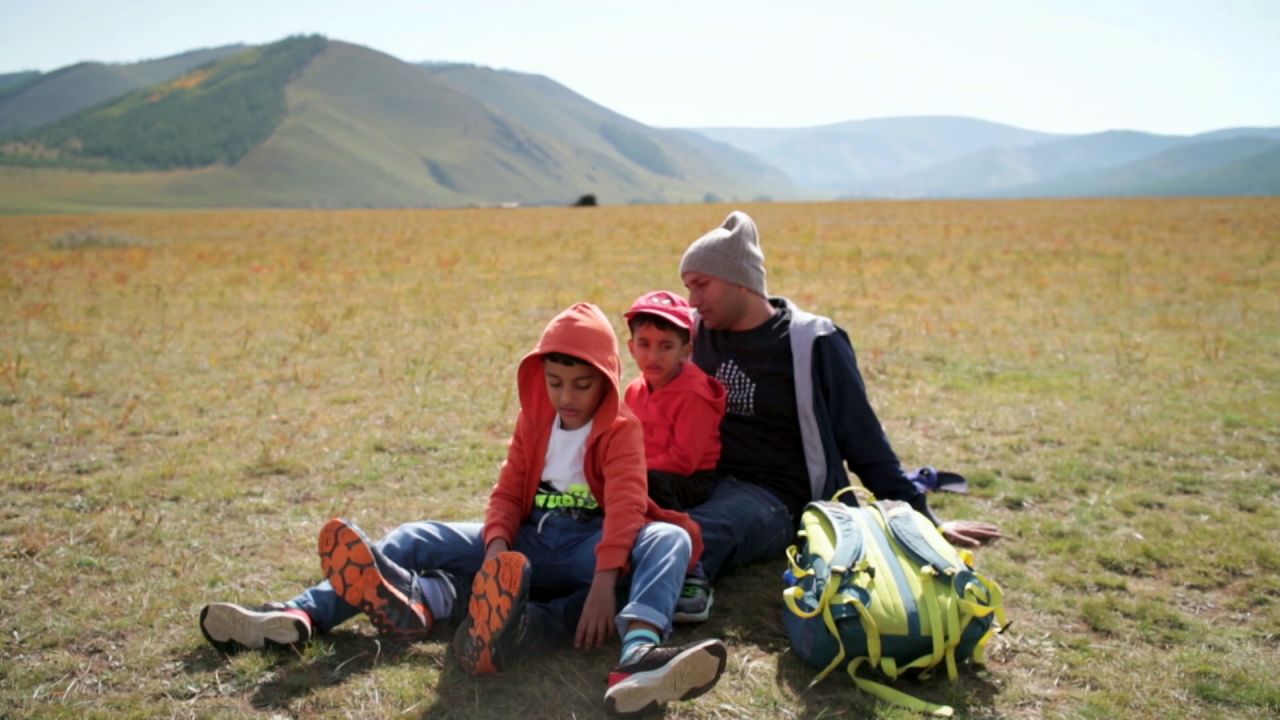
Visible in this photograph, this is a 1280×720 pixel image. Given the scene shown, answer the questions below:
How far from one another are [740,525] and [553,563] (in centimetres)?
93

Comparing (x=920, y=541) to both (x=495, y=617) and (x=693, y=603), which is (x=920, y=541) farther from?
(x=495, y=617)

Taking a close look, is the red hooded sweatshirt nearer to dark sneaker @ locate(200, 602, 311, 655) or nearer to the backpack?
the backpack

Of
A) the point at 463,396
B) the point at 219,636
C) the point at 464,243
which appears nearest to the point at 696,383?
the point at 219,636

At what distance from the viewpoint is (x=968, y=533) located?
190 inches

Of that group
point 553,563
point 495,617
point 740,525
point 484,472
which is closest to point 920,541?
point 740,525

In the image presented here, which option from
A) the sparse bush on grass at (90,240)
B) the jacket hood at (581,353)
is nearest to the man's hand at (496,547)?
the jacket hood at (581,353)

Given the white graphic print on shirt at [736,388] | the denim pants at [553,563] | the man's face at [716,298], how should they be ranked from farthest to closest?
the white graphic print on shirt at [736,388] → the man's face at [716,298] → the denim pants at [553,563]

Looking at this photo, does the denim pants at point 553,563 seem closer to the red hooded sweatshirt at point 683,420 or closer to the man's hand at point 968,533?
the red hooded sweatshirt at point 683,420

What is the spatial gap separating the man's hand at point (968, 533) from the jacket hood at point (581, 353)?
79.1 inches

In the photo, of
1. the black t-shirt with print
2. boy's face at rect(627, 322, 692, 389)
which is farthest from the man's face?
boy's face at rect(627, 322, 692, 389)

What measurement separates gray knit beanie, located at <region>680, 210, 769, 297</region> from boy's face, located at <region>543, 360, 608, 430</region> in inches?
34.9

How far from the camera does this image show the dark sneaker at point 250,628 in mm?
3650

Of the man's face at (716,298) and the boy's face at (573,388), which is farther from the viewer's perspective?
the man's face at (716,298)

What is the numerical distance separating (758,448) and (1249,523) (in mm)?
3110
